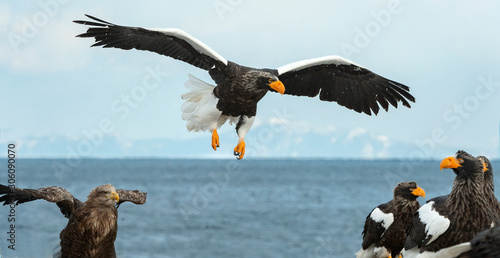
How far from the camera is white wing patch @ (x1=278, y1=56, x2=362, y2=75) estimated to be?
7575mm

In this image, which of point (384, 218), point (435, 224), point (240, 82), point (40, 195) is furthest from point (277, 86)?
point (40, 195)

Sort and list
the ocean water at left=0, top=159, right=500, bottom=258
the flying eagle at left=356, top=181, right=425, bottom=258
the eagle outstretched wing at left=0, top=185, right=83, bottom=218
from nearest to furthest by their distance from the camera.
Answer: the eagle outstretched wing at left=0, top=185, right=83, bottom=218, the flying eagle at left=356, top=181, right=425, bottom=258, the ocean water at left=0, top=159, right=500, bottom=258

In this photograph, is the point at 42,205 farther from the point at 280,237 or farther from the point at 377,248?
the point at 377,248

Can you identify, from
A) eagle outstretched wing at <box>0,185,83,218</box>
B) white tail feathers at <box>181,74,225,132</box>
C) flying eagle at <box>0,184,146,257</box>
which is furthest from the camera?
white tail feathers at <box>181,74,225,132</box>

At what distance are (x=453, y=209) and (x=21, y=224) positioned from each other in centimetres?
2786

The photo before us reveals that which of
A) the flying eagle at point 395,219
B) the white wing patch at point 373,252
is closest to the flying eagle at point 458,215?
the flying eagle at point 395,219

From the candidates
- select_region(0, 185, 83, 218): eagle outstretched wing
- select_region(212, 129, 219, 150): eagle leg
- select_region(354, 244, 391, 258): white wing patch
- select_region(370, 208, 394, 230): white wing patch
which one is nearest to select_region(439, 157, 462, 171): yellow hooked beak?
select_region(370, 208, 394, 230): white wing patch

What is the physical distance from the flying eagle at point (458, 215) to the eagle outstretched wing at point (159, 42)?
2737 mm

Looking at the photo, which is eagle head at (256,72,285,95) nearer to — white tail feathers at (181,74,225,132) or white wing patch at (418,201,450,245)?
white tail feathers at (181,74,225,132)

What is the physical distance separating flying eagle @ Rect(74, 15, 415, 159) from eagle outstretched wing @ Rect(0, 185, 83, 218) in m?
1.94

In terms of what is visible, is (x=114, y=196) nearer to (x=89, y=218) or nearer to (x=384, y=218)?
(x=89, y=218)

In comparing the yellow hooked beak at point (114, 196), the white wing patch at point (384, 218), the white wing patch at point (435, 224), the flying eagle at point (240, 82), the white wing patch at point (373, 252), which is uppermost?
the flying eagle at point (240, 82)

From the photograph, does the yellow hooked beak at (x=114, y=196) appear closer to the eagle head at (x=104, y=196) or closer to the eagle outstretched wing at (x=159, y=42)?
the eagle head at (x=104, y=196)

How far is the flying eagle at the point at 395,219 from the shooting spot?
677 cm
